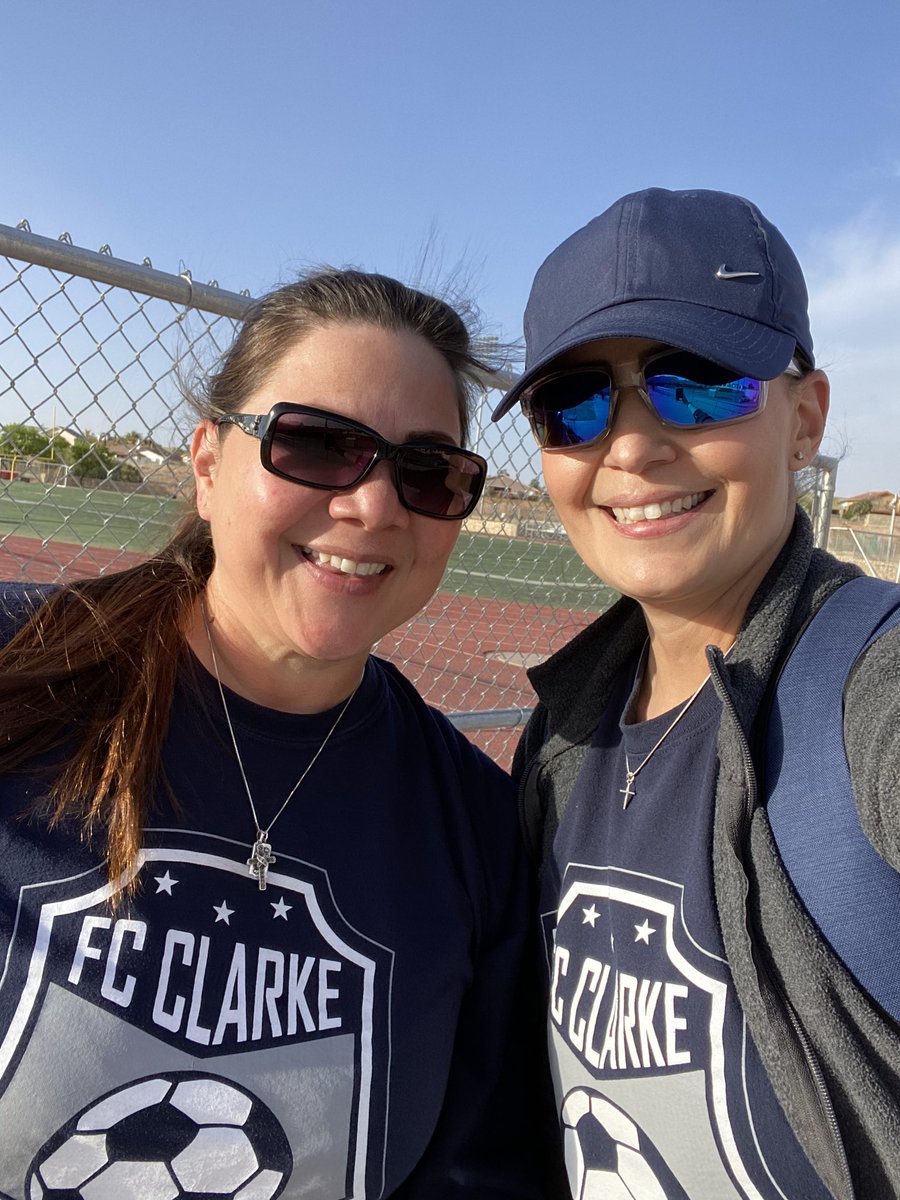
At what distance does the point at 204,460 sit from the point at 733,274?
41.3 inches

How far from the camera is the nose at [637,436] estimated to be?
1.44 m

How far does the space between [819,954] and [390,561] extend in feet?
3.17

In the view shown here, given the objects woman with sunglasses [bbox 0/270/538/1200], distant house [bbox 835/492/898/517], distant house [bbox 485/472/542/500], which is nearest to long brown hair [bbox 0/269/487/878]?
woman with sunglasses [bbox 0/270/538/1200]

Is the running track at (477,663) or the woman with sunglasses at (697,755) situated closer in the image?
the woman with sunglasses at (697,755)

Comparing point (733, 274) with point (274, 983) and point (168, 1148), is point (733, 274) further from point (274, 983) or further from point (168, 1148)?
point (168, 1148)

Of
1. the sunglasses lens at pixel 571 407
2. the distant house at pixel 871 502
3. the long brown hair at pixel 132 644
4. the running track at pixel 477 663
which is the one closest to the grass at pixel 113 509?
the long brown hair at pixel 132 644

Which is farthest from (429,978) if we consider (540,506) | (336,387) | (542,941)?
(540,506)

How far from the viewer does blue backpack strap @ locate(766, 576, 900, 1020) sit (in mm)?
1055

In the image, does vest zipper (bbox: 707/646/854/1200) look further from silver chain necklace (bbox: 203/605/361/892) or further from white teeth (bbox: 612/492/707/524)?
silver chain necklace (bbox: 203/605/361/892)

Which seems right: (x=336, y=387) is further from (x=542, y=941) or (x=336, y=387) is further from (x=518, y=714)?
(x=518, y=714)

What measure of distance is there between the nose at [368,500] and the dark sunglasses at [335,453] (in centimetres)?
1

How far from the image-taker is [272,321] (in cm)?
170

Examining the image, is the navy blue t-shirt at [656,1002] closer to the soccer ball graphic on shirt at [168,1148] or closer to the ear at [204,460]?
the soccer ball graphic on shirt at [168,1148]

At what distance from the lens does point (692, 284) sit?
4.58 ft
